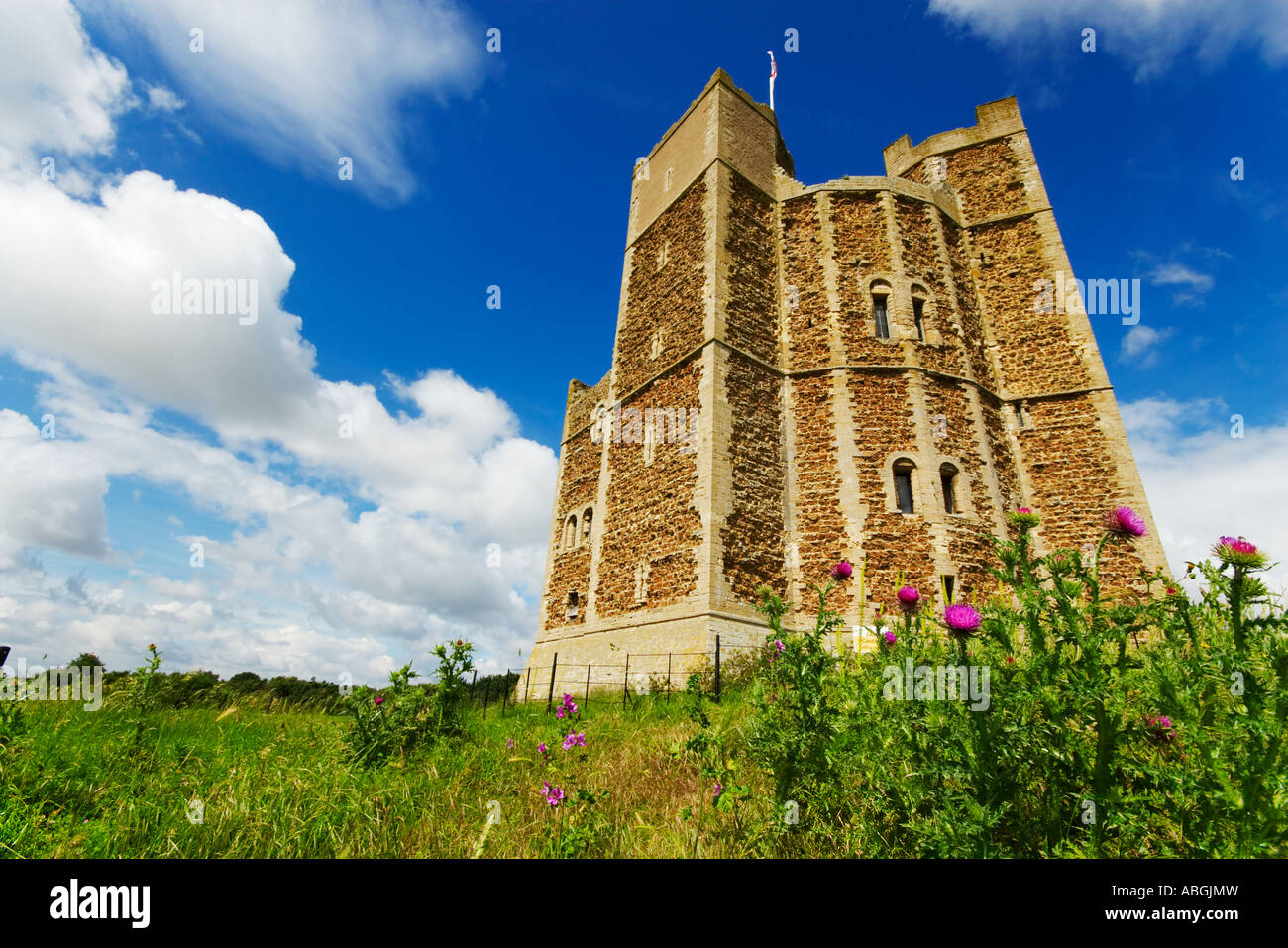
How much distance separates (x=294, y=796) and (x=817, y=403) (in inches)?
468

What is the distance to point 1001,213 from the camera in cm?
1531

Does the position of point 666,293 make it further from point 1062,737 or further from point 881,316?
point 1062,737

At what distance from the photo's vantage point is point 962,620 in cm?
267

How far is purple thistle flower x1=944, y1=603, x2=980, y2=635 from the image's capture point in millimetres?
2652

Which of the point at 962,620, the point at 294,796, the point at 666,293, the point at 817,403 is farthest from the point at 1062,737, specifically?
the point at 666,293

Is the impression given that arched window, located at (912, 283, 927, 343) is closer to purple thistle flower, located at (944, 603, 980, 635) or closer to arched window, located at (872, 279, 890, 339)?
arched window, located at (872, 279, 890, 339)

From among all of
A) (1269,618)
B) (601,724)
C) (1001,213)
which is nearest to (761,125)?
(1001,213)

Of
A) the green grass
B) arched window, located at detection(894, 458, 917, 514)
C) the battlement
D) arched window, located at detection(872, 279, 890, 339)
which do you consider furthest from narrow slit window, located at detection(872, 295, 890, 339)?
the green grass

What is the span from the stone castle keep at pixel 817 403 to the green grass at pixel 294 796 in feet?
19.7

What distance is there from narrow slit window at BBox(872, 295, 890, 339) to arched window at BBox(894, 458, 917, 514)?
10.9 feet

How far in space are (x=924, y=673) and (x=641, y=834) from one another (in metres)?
1.81

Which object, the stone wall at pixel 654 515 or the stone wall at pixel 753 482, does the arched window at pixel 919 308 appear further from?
the stone wall at pixel 654 515

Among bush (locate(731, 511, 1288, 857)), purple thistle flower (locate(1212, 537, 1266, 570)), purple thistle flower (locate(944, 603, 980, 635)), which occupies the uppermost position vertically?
purple thistle flower (locate(1212, 537, 1266, 570))

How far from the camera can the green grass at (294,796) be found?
2.97m
